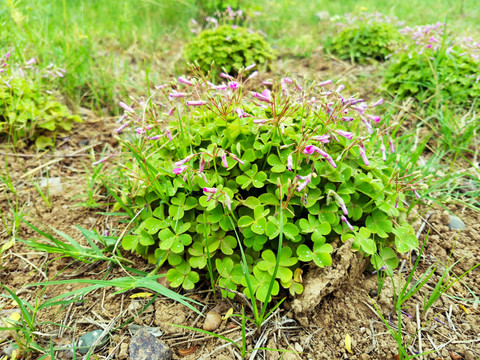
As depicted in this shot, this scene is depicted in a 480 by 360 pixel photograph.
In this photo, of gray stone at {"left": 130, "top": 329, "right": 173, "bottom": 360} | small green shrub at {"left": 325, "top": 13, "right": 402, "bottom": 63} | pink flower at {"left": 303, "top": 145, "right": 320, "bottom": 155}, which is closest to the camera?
gray stone at {"left": 130, "top": 329, "right": 173, "bottom": 360}

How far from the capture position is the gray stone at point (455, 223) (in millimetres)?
2369

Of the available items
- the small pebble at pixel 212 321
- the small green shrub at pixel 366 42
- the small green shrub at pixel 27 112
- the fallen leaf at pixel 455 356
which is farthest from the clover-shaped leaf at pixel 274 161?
the small green shrub at pixel 366 42

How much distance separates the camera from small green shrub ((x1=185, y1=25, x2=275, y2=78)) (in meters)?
4.32

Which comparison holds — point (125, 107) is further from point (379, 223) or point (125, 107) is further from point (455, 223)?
point (455, 223)

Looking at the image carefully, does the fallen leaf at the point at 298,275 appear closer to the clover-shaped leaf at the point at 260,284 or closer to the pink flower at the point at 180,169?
the clover-shaped leaf at the point at 260,284

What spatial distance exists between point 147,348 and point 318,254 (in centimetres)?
97

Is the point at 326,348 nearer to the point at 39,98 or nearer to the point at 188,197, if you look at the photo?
the point at 188,197

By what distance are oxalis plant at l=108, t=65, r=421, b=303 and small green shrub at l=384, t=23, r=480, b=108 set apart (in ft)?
6.49

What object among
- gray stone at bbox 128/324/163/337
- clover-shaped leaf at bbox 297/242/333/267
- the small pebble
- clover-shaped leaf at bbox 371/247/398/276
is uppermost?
clover-shaped leaf at bbox 297/242/333/267

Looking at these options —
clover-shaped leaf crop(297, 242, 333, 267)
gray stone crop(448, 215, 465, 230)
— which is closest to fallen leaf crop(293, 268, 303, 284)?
clover-shaped leaf crop(297, 242, 333, 267)

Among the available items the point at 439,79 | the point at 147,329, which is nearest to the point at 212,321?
the point at 147,329

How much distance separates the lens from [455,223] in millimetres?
2391

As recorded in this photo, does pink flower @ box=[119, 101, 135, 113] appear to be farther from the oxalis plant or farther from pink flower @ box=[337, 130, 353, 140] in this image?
pink flower @ box=[337, 130, 353, 140]

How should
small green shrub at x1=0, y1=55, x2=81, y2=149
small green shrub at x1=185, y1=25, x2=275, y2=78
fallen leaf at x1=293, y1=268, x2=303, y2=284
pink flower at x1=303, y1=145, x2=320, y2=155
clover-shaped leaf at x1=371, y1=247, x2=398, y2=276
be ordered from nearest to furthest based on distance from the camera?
pink flower at x1=303, y1=145, x2=320, y2=155, fallen leaf at x1=293, y1=268, x2=303, y2=284, clover-shaped leaf at x1=371, y1=247, x2=398, y2=276, small green shrub at x1=0, y1=55, x2=81, y2=149, small green shrub at x1=185, y1=25, x2=275, y2=78
